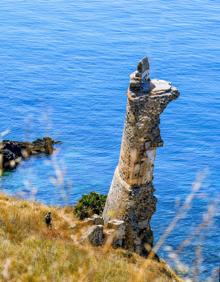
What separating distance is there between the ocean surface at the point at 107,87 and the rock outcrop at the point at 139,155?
2175 centimetres

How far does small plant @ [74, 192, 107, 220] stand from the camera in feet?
134

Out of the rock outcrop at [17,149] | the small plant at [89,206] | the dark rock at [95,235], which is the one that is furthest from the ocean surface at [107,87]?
the dark rock at [95,235]

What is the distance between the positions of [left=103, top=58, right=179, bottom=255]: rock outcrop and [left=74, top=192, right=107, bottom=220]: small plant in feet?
15.2

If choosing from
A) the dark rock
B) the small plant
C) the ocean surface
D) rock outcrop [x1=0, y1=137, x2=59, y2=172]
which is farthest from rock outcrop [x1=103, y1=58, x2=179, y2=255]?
rock outcrop [x1=0, y1=137, x2=59, y2=172]

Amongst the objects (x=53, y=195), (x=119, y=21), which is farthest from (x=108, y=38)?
(x=53, y=195)

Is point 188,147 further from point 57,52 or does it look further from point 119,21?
point 119,21

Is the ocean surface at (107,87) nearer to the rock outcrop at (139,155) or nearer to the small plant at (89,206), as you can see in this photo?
the small plant at (89,206)

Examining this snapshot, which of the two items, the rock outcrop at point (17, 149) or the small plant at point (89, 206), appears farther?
the rock outcrop at point (17, 149)

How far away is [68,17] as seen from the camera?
528ft

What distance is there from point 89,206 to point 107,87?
78.0m

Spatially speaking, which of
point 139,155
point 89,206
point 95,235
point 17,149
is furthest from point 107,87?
point 95,235

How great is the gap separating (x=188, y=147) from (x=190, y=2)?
9160 centimetres

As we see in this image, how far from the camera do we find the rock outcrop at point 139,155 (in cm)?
3259

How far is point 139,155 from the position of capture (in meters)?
33.4
